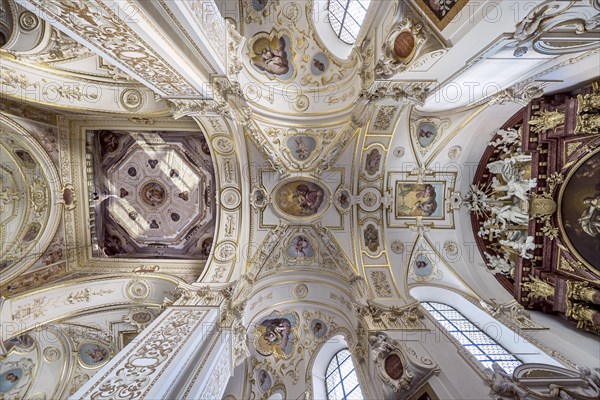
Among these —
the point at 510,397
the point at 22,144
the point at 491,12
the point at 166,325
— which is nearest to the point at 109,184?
the point at 22,144

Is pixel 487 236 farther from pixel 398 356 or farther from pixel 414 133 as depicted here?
pixel 398 356

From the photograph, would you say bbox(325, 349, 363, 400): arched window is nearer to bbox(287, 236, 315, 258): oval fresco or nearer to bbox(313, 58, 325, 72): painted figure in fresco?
bbox(287, 236, 315, 258): oval fresco

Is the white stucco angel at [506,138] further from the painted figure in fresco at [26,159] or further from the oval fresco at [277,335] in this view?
the painted figure in fresco at [26,159]

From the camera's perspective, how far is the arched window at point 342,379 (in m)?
8.40

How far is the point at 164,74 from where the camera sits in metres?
5.48

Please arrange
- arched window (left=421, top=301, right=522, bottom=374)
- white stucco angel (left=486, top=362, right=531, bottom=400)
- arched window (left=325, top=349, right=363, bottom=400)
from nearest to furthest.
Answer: white stucco angel (left=486, top=362, right=531, bottom=400)
arched window (left=421, top=301, right=522, bottom=374)
arched window (left=325, top=349, right=363, bottom=400)

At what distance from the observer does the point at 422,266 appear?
984cm

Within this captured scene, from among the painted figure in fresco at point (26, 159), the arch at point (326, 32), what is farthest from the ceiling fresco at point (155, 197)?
the arch at point (326, 32)

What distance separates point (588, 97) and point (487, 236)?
5205mm

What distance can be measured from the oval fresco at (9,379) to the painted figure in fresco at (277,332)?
30.3 ft

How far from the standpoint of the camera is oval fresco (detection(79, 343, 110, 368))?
995cm

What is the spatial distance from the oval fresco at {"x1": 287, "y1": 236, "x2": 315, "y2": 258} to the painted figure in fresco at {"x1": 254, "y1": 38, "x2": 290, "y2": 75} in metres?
6.59

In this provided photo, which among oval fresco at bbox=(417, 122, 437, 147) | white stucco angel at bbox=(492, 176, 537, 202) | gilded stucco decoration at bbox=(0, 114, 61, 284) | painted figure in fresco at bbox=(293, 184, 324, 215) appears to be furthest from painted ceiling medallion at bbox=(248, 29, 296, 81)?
white stucco angel at bbox=(492, 176, 537, 202)

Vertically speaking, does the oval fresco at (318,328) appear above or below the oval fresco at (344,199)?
below
